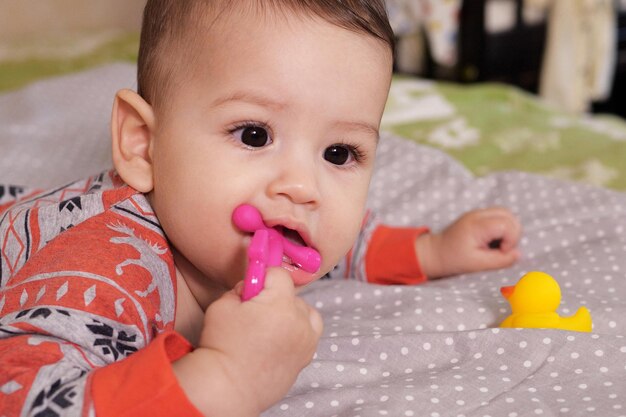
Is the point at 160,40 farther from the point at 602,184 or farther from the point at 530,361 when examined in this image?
the point at 602,184

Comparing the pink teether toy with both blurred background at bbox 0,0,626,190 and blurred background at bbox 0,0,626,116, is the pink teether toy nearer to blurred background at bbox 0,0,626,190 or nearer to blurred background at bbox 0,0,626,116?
blurred background at bbox 0,0,626,190

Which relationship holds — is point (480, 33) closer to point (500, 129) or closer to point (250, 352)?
point (500, 129)

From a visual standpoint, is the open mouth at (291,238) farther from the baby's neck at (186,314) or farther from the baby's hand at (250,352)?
the baby's neck at (186,314)

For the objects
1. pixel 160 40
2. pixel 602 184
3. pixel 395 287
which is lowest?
pixel 602 184

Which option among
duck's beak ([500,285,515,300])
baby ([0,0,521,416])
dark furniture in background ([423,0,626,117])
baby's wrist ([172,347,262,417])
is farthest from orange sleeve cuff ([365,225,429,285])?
dark furniture in background ([423,0,626,117])

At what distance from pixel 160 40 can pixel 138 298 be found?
33 cm

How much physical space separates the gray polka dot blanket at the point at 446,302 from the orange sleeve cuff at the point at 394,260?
0.07 metres

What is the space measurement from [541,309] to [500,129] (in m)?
0.98

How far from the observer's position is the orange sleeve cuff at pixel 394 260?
1260 mm

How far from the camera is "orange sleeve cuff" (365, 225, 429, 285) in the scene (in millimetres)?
1260

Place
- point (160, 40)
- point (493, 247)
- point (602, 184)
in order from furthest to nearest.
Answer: point (602, 184)
point (493, 247)
point (160, 40)

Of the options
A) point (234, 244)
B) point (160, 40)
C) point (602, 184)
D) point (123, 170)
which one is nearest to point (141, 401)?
point (234, 244)

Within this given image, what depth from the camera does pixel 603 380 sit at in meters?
0.86

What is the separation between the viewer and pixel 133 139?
95cm
